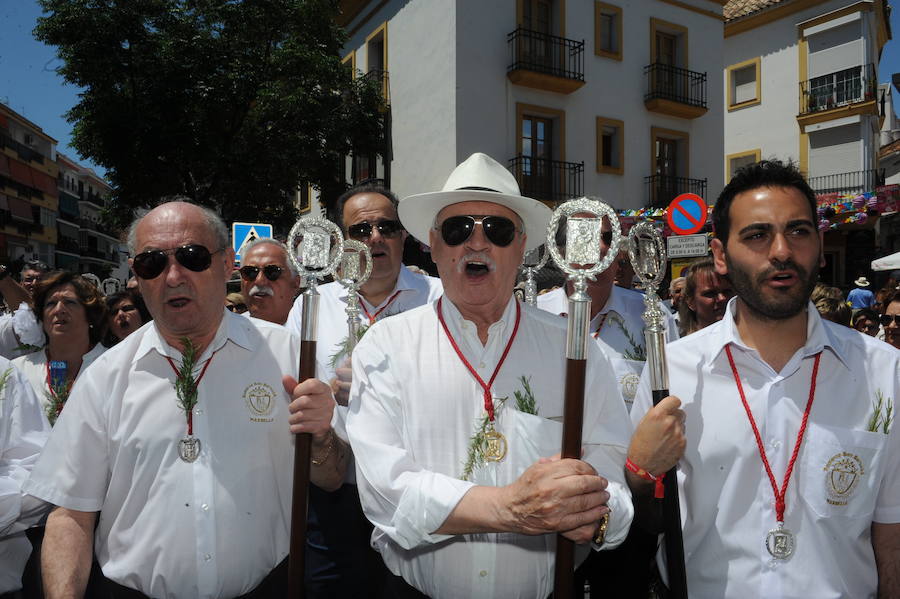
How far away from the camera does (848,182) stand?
23.0 m

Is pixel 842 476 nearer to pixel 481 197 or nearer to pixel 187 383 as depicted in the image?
pixel 481 197

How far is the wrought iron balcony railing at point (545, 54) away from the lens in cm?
1628

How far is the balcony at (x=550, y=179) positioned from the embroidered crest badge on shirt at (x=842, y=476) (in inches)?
582

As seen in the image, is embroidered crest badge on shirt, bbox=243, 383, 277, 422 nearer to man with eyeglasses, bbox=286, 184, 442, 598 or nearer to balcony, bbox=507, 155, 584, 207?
man with eyeglasses, bbox=286, 184, 442, 598

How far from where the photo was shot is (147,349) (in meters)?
2.56

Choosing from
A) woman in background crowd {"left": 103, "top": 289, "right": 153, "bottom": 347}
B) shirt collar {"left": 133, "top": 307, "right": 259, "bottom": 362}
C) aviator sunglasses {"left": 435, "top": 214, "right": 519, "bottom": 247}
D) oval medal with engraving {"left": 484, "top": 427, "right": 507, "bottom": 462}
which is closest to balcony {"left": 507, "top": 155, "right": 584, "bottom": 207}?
woman in background crowd {"left": 103, "top": 289, "right": 153, "bottom": 347}

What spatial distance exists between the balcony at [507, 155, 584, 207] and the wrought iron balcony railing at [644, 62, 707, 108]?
339 centimetres

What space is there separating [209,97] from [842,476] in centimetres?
1750

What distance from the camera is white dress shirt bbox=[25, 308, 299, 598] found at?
236cm

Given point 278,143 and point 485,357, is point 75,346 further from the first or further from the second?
point 278,143

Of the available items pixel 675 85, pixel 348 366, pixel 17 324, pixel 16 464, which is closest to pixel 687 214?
pixel 348 366

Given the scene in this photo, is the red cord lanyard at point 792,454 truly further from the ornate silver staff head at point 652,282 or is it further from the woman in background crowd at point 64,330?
the woman in background crowd at point 64,330

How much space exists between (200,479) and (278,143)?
15.5m

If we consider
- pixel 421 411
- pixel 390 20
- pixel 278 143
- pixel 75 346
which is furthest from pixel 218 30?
pixel 421 411
